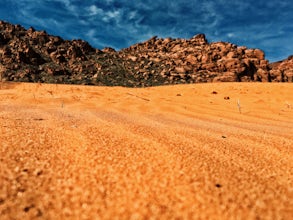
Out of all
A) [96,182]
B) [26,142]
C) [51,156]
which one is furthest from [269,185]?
[26,142]

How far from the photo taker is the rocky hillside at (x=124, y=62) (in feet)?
227

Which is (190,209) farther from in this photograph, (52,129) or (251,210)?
(52,129)

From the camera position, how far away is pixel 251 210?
3.97 metres

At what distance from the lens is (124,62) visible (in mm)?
85750

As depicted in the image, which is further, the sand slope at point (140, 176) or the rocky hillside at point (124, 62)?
the rocky hillside at point (124, 62)

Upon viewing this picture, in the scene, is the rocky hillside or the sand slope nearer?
the sand slope

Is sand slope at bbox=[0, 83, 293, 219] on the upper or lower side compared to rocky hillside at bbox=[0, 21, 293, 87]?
lower

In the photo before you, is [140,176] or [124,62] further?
[124,62]

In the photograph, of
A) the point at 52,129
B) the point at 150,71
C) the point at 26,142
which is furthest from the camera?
the point at 150,71

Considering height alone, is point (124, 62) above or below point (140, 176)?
above

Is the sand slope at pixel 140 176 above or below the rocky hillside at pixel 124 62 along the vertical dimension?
below

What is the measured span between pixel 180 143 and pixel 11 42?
299 feet

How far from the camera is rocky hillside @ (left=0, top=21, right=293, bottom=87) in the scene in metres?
69.1

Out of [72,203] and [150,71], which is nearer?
[72,203]
